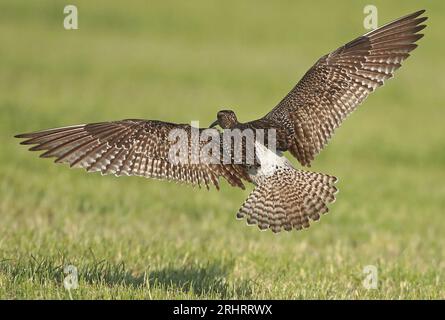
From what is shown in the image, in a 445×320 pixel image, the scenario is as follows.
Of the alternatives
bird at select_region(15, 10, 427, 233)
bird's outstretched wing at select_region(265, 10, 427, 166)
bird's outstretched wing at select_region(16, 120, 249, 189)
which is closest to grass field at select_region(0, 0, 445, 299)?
bird at select_region(15, 10, 427, 233)

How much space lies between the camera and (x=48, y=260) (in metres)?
7.65

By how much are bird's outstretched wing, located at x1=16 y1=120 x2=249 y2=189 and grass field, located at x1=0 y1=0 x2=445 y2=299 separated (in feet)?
3.00

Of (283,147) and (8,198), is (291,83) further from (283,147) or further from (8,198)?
(283,147)

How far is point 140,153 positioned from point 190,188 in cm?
632

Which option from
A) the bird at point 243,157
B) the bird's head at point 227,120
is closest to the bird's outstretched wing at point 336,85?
the bird at point 243,157

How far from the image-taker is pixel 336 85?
8.22 meters

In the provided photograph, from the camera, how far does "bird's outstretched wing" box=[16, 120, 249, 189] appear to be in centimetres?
739

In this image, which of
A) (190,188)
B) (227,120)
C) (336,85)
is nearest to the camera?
(227,120)

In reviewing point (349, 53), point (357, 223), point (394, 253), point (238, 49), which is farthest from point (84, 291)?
point (238, 49)

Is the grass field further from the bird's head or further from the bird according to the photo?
the bird's head

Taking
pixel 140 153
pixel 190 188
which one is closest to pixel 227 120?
pixel 140 153

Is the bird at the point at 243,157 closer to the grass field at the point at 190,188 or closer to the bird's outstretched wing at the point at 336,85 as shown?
the bird's outstretched wing at the point at 336,85

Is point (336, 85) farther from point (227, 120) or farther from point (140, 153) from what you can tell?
point (140, 153)

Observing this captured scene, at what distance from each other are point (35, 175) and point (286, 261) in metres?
5.62
